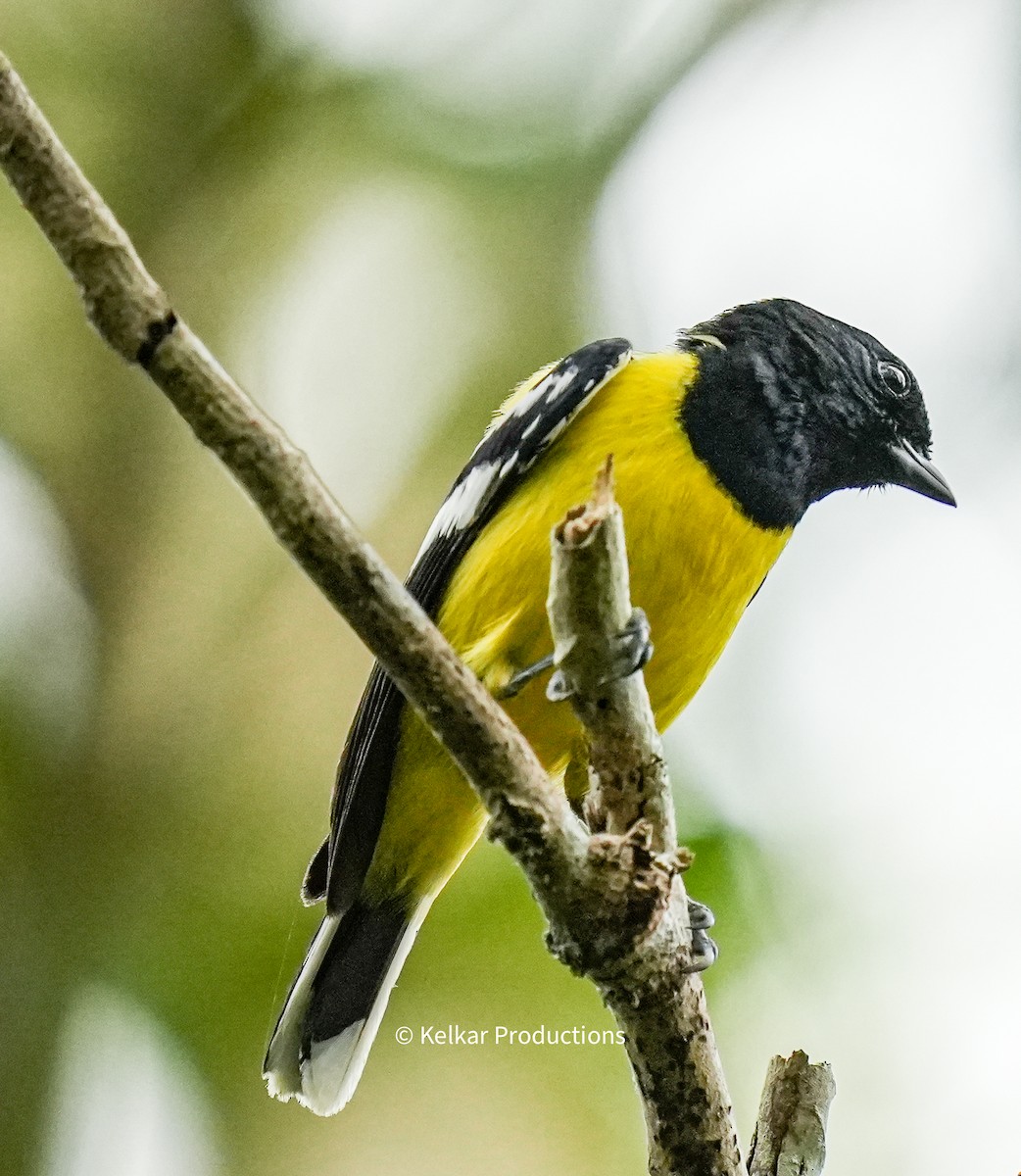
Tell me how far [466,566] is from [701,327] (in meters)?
0.78

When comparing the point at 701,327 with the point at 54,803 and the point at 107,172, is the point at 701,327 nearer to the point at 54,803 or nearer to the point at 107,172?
the point at 107,172

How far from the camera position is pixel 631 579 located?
227 cm

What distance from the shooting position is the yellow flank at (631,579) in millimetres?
2271

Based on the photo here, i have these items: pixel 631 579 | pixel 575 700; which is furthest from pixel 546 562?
pixel 575 700

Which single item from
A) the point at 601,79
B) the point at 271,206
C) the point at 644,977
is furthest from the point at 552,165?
the point at 644,977

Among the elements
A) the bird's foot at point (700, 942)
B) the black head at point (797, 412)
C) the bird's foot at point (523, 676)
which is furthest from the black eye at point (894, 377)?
the bird's foot at point (700, 942)

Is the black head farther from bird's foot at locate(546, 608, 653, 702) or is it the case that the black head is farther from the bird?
bird's foot at locate(546, 608, 653, 702)

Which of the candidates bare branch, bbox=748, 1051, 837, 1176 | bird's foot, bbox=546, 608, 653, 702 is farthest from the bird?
bare branch, bbox=748, 1051, 837, 1176

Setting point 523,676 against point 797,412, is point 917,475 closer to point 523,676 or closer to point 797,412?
point 797,412

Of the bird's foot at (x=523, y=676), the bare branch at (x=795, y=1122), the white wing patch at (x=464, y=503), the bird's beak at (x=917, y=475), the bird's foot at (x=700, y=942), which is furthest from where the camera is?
the bird's beak at (x=917, y=475)

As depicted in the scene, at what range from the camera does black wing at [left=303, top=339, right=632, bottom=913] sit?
2316mm

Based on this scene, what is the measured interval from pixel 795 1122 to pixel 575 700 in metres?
0.72

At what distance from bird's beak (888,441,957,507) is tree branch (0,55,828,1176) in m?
1.28

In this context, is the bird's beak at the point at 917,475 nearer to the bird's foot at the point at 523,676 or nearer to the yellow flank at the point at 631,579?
the yellow flank at the point at 631,579
